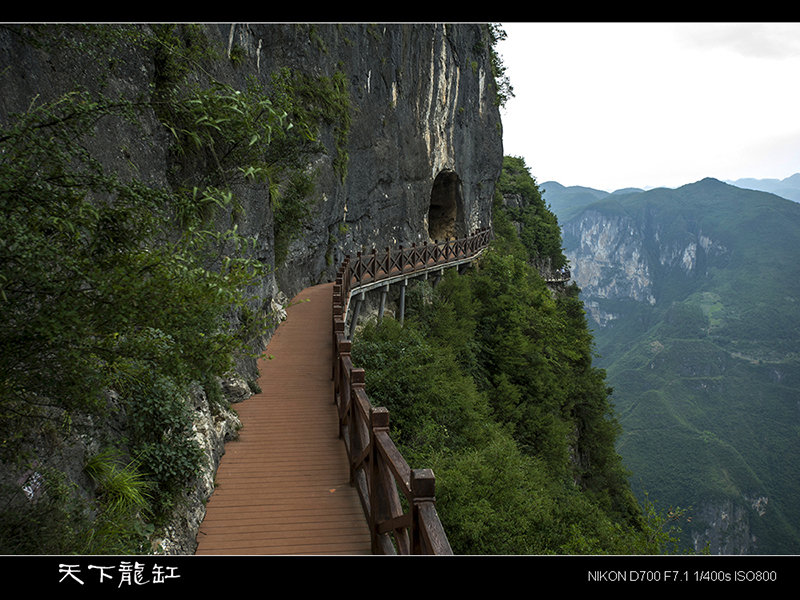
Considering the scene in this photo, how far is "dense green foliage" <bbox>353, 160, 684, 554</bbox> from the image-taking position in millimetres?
6430

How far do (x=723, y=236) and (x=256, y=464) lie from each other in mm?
168209

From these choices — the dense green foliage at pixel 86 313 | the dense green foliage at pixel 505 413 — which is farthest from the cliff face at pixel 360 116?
the dense green foliage at pixel 505 413

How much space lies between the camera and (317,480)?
5.18 metres

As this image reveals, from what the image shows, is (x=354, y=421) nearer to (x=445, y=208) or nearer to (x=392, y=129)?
(x=392, y=129)

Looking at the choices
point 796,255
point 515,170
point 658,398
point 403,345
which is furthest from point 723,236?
point 403,345

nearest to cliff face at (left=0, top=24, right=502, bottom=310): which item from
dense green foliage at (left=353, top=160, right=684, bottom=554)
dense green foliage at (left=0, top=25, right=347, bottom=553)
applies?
dense green foliage at (left=0, top=25, right=347, bottom=553)

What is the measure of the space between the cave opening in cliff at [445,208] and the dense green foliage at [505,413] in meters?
2.81

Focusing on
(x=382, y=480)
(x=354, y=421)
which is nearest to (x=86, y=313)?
(x=382, y=480)

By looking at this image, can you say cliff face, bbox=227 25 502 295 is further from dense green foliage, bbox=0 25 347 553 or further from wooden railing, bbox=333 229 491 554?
dense green foliage, bbox=0 25 347 553

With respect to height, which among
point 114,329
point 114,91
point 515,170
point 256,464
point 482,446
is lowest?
point 482,446

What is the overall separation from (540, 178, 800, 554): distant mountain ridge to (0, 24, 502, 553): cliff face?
125 feet

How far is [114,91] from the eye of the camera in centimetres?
548

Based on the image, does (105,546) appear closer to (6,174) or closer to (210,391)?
(6,174)

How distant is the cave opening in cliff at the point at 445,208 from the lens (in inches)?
1068
